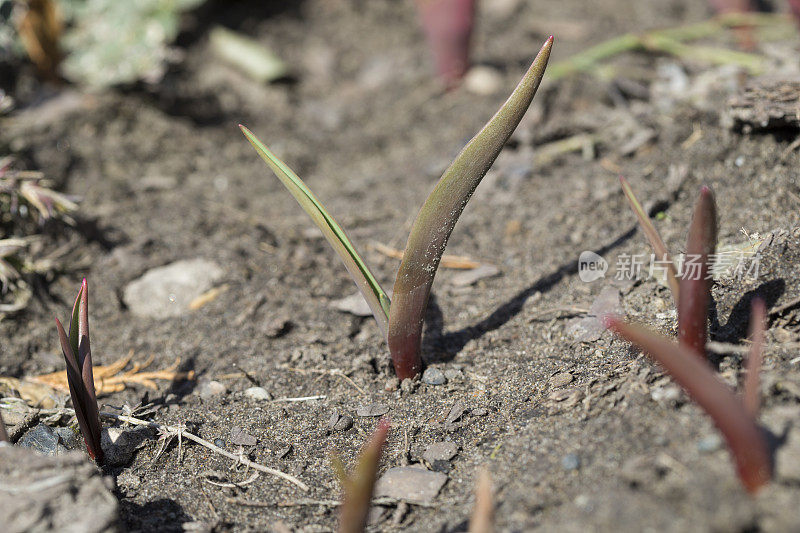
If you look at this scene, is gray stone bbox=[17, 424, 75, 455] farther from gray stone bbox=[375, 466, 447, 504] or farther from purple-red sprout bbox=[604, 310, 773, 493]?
purple-red sprout bbox=[604, 310, 773, 493]

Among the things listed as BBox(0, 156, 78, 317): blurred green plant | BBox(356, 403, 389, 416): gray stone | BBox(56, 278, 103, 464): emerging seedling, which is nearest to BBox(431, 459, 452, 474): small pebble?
BBox(356, 403, 389, 416): gray stone

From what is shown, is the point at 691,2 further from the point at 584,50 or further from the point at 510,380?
the point at 510,380

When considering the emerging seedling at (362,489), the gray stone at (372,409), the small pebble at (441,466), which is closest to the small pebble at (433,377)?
Result: the gray stone at (372,409)

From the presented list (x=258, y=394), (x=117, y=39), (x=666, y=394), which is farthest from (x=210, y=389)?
(x=117, y=39)

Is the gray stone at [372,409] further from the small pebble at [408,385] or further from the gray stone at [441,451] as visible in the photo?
the gray stone at [441,451]

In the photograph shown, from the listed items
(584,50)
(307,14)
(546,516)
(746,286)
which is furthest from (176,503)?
(307,14)
